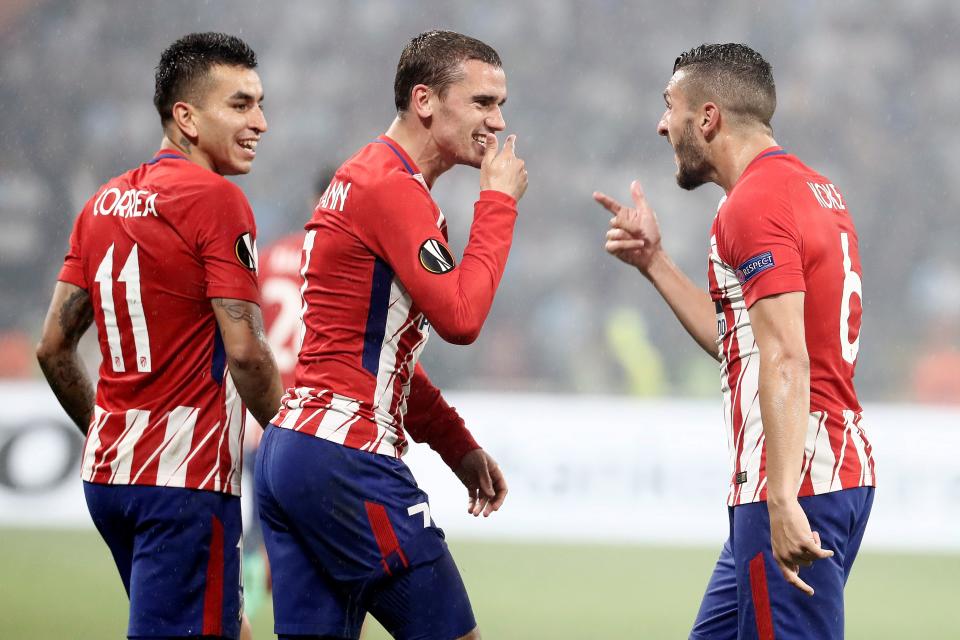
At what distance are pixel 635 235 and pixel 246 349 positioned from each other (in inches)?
46.7

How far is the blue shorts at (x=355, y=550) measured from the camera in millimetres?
2695

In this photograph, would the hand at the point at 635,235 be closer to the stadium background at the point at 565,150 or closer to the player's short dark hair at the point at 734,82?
the player's short dark hair at the point at 734,82

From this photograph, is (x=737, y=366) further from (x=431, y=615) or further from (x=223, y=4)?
(x=223, y=4)

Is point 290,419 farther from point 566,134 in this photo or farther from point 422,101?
point 566,134

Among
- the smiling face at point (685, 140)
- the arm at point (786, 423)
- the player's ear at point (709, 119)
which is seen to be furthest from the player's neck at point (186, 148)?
the arm at point (786, 423)

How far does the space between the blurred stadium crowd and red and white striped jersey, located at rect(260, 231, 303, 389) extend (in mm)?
3376

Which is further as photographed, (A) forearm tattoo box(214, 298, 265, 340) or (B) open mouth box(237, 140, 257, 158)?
(B) open mouth box(237, 140, 257, 158)

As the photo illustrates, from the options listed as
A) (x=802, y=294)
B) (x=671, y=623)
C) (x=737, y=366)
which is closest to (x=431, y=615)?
(x=737, y=366)

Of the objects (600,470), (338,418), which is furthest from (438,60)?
(600,470)

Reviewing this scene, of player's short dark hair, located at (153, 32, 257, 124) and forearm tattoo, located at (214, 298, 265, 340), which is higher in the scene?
player's short dark hair, located at (153, 32, 257, 124)

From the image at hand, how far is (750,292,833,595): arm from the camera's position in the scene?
250 cm

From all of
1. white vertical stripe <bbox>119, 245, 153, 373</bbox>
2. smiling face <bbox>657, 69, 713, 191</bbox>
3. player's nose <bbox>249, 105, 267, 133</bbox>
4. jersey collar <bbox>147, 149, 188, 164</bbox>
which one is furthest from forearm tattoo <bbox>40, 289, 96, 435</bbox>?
smiling face <bbox>657, 69, 713, 191</bbox>

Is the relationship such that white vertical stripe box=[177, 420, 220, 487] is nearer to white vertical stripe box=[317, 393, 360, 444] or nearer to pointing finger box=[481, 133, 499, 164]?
white vertical stripe box=[317, 393, 360, 444]

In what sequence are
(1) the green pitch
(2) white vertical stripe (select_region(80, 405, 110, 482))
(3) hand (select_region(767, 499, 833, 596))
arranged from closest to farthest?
1. (3) hand (select_region(767, 499, 833, 596))
2. (2) white vertical stripe (select_region(80, 405, 110, 482))
3. (1) the green pitch
